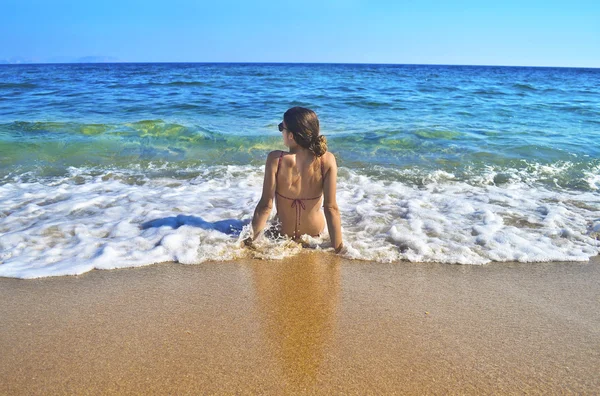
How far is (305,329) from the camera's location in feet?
8.64

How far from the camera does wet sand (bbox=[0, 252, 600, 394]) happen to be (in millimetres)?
2180

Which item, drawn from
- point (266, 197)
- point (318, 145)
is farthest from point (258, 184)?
point (318, 145)

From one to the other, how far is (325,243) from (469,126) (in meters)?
7.80

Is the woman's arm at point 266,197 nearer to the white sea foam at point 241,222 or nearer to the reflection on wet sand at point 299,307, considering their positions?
the white sea foam at point 241,222

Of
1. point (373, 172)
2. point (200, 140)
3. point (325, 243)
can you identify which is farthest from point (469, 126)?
point (325, 243)

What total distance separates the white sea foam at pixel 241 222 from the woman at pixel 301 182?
15 centimetres

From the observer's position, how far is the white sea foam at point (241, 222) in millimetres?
3723

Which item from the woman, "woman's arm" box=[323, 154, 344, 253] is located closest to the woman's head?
the woman

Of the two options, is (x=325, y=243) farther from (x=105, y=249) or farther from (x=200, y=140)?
(x=200, y=140)

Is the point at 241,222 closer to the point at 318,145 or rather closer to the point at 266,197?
the point at 266,197

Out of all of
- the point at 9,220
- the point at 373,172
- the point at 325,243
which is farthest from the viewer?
the point at 373,172

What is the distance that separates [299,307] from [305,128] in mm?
1309

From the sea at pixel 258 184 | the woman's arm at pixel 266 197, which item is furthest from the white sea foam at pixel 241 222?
the woman's arm at pixel 266 197

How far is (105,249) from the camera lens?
3.71 m
